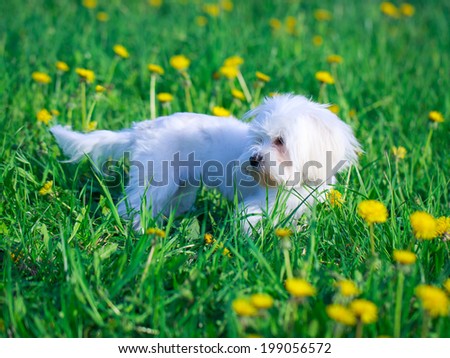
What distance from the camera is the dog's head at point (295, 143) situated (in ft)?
9.04

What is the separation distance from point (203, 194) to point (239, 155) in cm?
44

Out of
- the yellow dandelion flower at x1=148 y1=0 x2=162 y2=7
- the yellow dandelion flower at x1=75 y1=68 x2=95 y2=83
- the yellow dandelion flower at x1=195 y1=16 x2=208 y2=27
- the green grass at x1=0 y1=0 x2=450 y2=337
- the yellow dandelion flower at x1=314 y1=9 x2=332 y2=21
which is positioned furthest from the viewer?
the yellow dandelion flower at x1=148 y1=0 x2=162 y2=7

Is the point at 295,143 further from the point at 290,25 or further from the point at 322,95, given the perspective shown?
the point at 290,25

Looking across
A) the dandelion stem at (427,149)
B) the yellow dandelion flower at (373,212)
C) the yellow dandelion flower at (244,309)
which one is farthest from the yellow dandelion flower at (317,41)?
the yellow dandelion flower at (244,309)

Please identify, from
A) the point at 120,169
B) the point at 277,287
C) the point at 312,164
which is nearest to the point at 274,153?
the point at 312,164

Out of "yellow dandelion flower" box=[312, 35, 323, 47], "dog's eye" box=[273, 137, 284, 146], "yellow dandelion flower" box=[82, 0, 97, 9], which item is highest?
"yellow dandelion flower" box=[82, 0, 97, 9]

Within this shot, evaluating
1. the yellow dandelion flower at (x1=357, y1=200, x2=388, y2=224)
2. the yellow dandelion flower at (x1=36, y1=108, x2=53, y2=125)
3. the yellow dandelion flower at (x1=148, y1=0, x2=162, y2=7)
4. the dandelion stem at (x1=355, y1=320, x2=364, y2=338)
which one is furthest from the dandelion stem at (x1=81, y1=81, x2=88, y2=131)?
the yellow dandelion flower at (x1=148, y1=0, x2=162, y2=7)

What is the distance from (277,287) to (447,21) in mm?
5035

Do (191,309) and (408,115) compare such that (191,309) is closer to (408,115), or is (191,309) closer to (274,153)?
(274,153)

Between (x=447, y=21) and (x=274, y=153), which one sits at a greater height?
(x=447, y=21)

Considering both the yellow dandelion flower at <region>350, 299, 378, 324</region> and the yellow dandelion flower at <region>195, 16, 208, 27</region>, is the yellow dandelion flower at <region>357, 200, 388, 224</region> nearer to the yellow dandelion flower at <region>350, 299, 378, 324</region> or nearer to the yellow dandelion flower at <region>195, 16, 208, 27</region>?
the yellow dandelion flower at <region>350, 299, 378, 324</region>

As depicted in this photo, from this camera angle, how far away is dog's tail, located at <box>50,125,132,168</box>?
3195 millimetres

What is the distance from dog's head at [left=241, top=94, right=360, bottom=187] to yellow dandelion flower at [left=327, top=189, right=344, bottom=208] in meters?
0.09

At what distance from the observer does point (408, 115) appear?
4121 millimetres
